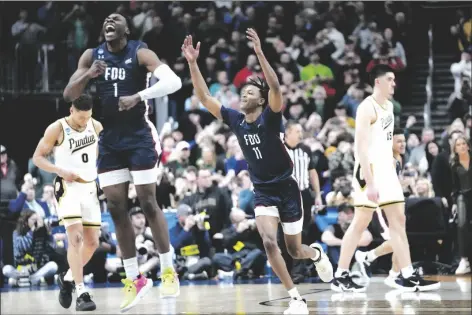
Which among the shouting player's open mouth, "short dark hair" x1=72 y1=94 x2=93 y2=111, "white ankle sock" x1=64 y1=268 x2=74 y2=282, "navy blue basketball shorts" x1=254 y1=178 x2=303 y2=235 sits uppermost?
the shouting player's open mouth

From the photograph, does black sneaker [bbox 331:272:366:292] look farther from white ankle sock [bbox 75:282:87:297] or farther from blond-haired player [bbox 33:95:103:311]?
white ankle sock [bbox 75:282:87:297]

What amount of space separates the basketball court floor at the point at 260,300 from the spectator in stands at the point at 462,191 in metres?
1.36

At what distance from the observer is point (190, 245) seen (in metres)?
15.6

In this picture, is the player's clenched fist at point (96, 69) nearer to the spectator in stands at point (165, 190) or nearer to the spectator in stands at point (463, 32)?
the spectator in stands at point (165, 190)

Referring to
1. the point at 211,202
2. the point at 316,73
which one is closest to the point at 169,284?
the point at 211,202

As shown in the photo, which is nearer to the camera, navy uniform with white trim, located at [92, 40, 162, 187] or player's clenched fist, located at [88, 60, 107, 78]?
player's clenched fist, located at [88, 60, 107, 78]

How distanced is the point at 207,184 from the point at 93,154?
4782 mm

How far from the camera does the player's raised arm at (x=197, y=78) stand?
31.6ft

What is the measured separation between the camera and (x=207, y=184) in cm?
1598

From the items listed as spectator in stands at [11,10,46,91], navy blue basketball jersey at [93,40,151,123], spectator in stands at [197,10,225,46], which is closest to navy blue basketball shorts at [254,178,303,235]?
navy blue basketball jersey at [93,40,151,123]

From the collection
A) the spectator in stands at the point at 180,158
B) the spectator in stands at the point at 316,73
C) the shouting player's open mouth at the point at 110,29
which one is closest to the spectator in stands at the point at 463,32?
the spectator in stands at the point at 316,73

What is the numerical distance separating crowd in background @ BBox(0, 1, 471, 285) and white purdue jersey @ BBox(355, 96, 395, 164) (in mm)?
3252

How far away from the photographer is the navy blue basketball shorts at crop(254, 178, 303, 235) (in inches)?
388

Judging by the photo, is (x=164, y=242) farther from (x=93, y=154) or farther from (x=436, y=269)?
(x=436, y=269)
